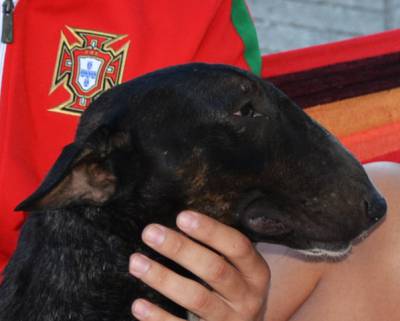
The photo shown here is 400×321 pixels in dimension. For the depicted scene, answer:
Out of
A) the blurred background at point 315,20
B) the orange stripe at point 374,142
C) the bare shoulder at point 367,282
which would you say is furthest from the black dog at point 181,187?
the blurred background at point 315,20

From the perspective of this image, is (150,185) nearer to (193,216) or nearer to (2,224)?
(193,216)

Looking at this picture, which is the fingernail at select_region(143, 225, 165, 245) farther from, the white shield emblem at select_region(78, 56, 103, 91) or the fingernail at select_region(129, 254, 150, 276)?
the white shield emblem at select_region(78, 56, 103, 91)

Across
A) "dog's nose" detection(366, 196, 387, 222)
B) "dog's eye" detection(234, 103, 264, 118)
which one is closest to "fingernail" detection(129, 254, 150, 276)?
"dog's eye" detection(234, 103, 264, 118)

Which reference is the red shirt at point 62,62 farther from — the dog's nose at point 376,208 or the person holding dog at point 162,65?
the dog's nose at point 376,208

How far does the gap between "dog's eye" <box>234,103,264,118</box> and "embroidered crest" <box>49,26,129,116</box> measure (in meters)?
0.76

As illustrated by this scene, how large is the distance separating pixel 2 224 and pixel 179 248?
776mm

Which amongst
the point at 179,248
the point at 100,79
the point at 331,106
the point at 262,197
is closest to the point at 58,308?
the point at 179,248

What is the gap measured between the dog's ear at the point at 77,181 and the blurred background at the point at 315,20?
3774 mm

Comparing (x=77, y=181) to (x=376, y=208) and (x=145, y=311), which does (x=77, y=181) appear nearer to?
(x=145, y=311)

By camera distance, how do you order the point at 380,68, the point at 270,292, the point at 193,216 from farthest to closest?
the point at 380,68, the point at 270,292, the point at 193,216

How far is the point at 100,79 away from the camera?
2.87m

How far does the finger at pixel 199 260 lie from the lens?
2129 mm

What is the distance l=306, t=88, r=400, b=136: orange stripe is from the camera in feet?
10.9

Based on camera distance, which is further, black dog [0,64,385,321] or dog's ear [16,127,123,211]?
black dog [0,64,385,321]
